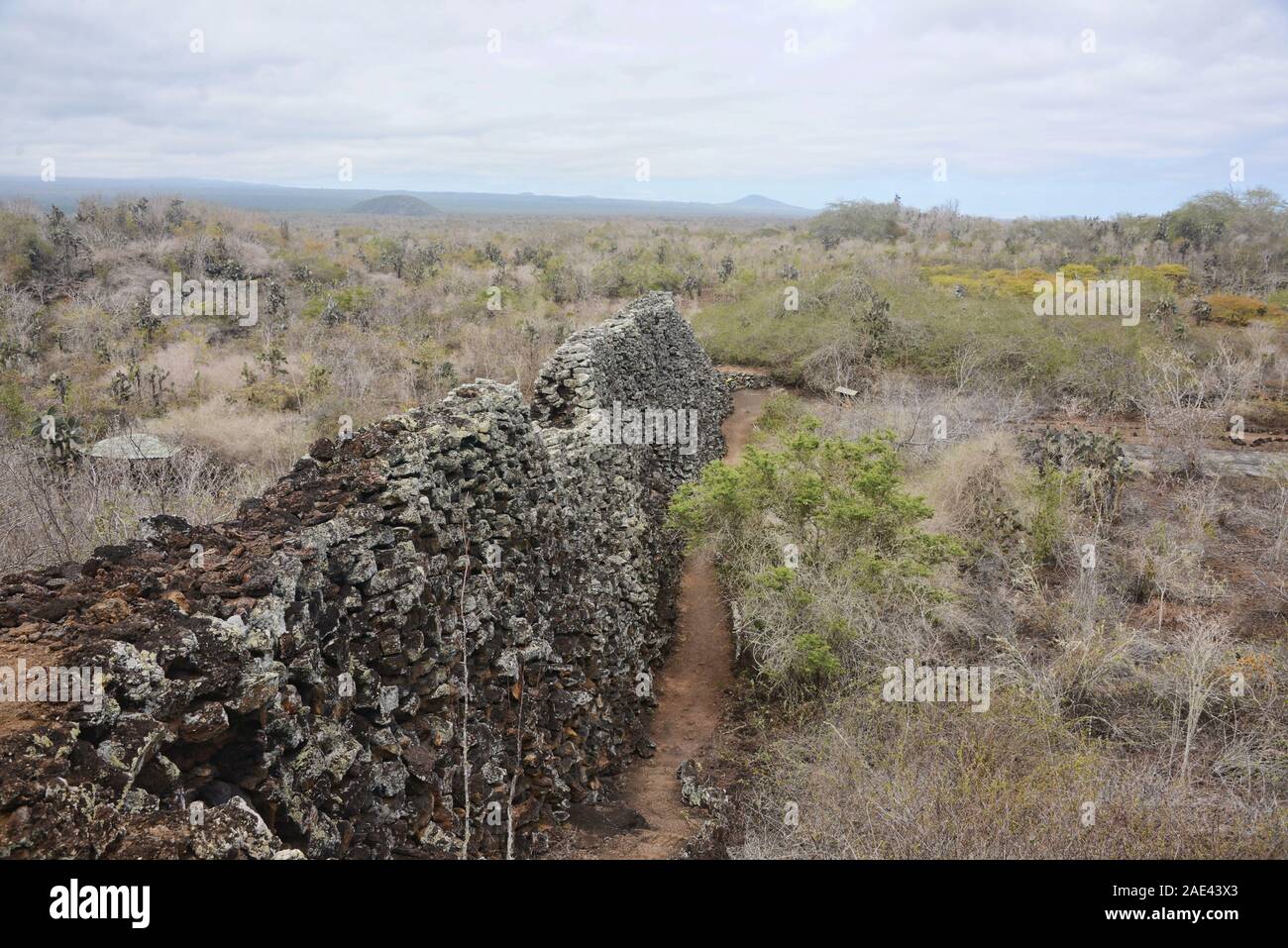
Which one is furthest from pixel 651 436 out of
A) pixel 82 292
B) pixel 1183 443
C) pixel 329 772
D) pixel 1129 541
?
pixel 82 292

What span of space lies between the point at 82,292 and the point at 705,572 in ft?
97.4

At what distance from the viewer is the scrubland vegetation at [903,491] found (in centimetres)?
698

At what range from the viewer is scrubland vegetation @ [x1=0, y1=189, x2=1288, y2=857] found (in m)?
6.98

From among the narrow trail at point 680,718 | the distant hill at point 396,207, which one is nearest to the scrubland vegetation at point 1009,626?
the narrow trail at point 680,718

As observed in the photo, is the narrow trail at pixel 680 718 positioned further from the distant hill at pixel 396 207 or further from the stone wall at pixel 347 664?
the distant hill at pixel 396 207

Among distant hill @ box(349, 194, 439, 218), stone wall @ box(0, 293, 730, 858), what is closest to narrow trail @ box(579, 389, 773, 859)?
stone wall @ box(0, 293, 730, 858)

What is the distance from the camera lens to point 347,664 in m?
4.82

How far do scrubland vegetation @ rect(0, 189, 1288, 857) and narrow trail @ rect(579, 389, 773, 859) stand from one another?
28.9 inches

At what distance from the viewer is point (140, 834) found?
124 inches

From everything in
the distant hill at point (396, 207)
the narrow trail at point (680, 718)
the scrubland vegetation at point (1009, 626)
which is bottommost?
the narrow trail at point (680, 718)

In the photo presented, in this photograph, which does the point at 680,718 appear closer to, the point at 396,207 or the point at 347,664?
the point at 347,664

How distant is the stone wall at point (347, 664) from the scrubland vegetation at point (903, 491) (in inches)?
87.7

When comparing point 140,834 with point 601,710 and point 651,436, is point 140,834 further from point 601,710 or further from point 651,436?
point 651,436

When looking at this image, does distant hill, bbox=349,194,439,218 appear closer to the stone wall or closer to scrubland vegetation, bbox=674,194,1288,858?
scrubland vegetation, bbox=674,194,1288,858
